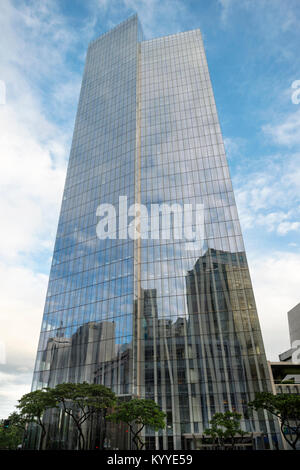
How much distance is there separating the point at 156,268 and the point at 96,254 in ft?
47.6

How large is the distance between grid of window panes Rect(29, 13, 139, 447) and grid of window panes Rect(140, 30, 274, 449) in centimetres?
386

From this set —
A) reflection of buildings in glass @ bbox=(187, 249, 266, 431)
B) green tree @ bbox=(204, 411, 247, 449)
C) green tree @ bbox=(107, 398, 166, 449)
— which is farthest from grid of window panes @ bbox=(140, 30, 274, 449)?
green tree @ bbox=(107, 398, 166, 449)

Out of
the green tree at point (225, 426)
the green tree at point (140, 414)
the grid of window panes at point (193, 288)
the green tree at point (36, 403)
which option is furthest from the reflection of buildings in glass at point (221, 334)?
the green tree at point (36, 403)

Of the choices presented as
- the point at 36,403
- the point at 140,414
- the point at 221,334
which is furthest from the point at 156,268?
the point at 36,403

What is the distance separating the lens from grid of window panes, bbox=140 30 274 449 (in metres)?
46.5

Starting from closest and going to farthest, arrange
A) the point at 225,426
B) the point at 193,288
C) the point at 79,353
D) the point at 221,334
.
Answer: the point at 225,426 → the point at 221,334 → the point at 193,288 → the point at 79,353

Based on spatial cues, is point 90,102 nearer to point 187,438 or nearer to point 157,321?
point 157,321

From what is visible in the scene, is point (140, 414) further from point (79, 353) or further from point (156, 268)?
point (156, 268)

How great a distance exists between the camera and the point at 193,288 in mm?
54812

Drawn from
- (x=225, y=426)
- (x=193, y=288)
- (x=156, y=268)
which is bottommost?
(x=225, y=426)

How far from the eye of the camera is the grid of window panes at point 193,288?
4650cm

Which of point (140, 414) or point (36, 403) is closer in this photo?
point (140, 414)

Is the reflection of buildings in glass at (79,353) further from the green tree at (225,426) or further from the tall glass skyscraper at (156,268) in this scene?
the green tree at (225,426)
